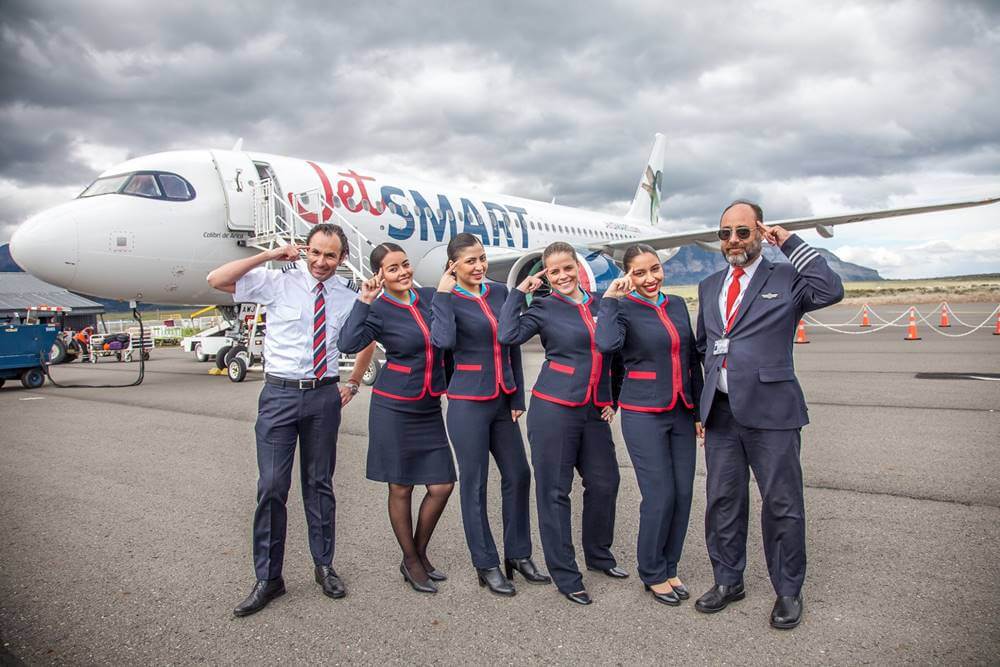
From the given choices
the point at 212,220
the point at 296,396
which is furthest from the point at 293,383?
the point at 212,220

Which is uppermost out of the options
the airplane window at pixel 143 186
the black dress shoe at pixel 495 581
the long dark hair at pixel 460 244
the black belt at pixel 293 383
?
the airplane window at pixel 143 186

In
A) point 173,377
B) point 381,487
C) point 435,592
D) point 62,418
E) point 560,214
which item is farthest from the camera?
point 560,214

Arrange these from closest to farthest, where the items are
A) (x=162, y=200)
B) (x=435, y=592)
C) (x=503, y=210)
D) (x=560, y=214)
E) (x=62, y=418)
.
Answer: (x=435, y=592) → (x=62, y=418) → (x=162, y=200) → (x=503, y=210) → (x=560, y=214)

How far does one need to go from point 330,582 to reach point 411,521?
0.48 meters

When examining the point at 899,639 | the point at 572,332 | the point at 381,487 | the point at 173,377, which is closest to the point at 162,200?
the point at 173,377

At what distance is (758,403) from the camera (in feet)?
9.66

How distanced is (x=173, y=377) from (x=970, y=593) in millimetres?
13862

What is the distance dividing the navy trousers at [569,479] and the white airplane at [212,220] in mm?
4701

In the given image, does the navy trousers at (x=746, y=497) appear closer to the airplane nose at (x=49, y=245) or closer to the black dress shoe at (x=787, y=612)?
the black dress shoe at (x=787, y=612)

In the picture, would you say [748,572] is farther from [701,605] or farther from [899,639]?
[899,639]

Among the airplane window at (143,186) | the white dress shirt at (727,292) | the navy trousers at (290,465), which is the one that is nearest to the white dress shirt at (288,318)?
the navy trousers at (290,465)

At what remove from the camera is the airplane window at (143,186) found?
10.4 meters

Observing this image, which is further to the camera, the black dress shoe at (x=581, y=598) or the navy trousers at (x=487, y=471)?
the navy trousers at (x=487, y=471)

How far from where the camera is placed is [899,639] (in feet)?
8.61
